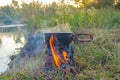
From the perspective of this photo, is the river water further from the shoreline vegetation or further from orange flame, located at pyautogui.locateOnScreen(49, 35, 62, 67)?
orange flame, located at pyautogui.locateOnScreen(49, 35, 62, 67)

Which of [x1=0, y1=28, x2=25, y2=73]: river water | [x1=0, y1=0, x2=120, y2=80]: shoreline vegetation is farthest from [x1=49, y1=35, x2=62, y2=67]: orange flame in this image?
[x1=0, y1=28, x2=25, y2=73]: river water

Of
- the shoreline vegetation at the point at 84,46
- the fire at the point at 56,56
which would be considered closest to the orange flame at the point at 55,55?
the fire at the point at 56,56

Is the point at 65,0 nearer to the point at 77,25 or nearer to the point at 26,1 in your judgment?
the point at 26,1

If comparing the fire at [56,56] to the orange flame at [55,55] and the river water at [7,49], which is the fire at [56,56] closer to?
the orange flame at [55,55]

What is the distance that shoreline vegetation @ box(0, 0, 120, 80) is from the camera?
11.4ft

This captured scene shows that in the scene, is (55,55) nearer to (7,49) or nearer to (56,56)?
(56,56)

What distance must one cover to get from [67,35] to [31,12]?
550 cm

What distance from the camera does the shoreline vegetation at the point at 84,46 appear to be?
11.4 feet

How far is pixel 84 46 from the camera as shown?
4.74 metres

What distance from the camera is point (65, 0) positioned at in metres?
8.91

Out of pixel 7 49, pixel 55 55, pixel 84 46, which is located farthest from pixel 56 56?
pixel 7 49

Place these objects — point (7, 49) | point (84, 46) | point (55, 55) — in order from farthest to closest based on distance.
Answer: point (7, 49), point (84, 46), point (55, 55)

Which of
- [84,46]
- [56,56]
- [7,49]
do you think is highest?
[56,56]

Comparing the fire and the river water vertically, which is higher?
the fire
